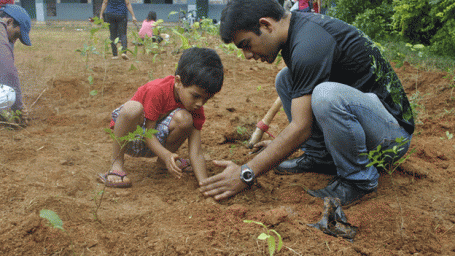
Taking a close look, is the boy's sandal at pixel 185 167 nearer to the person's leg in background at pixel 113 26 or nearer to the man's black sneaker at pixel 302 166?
the man's black sneaker at pixel 302 166

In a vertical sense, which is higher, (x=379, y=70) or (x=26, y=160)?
(x=379, y=70)

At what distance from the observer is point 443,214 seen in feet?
5.83

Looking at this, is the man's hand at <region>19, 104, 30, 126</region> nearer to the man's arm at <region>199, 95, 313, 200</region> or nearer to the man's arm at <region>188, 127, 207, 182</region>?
the man's arm at <region>188, 127, 207, 182</region>

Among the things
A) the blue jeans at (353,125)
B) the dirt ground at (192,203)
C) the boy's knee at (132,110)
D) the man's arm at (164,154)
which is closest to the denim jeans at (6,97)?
the dirt ground at (192,203)

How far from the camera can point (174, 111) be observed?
6.96ft

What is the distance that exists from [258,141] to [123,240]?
1.53m

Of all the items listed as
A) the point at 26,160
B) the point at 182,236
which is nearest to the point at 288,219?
the point at 182,236

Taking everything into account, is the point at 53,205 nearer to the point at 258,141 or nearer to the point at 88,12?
the point at 258,141

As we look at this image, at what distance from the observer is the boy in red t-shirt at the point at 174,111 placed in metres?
1.95

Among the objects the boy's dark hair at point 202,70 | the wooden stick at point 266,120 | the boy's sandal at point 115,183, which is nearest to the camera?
the boy's dark hair at point 202,70

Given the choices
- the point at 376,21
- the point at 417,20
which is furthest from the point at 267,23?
the point at 376,21

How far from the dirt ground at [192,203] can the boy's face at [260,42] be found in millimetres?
791

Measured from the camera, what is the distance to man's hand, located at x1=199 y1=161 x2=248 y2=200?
1.82 m

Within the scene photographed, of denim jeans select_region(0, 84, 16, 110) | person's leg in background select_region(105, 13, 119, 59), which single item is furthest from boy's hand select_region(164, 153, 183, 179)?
person's leg in background select_region(105, 13, 119, 59)
